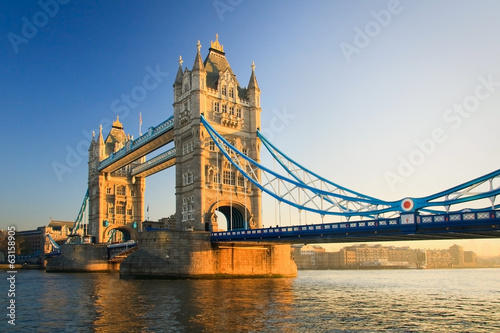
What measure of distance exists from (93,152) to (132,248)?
37.4 meters

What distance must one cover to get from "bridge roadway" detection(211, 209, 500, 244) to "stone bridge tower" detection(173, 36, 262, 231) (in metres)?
10.7

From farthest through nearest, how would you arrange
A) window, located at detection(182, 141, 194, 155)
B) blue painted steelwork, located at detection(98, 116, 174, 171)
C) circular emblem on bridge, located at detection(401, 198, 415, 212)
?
blue painted steelwork, located at detection(98, 116, 174, 171) < window, located at detection(182, 141, 194, 155) < circular emblem on bridge, located at detection(401, 198, 415, 212)

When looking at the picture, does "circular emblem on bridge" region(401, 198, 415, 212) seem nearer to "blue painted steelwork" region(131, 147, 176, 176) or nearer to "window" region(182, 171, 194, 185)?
"window" region(182, 171, 194, 185)

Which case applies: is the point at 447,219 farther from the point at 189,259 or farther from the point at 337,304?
the point at 189,259

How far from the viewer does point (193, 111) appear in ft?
209

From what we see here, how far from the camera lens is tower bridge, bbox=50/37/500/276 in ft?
126

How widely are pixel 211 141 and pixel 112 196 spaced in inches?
1798

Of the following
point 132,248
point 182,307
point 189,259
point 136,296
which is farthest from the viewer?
point 132,248

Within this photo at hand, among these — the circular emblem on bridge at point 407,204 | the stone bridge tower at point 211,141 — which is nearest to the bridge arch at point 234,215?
the stone bridge tower at point 211,141

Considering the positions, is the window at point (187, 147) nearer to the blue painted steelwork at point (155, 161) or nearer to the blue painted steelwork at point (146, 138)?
the blue painted steelwork at point (146, 138)

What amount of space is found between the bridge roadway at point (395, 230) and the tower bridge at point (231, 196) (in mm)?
80

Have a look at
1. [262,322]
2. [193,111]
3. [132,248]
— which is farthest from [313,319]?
[132,248]

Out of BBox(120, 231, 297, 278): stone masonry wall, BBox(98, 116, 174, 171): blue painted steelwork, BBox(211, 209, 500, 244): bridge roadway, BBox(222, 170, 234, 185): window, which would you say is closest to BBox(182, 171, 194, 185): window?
BBox(222, 170, 234, 185): window

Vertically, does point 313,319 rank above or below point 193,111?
below
